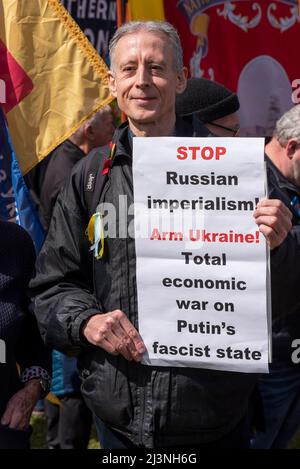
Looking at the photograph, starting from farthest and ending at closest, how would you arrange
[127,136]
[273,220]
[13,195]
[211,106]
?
[211,106], [13,195], [127,136], [273,220]

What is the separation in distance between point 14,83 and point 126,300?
1665mm

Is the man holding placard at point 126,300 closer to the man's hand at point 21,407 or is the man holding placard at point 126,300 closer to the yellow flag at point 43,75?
the man's hand at point 21,407

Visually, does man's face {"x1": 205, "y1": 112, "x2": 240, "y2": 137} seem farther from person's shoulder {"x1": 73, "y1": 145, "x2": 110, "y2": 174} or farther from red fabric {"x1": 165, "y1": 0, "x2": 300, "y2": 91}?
person's shoulder {"x1": 73, "y1": 145, "x2": 110, "y2": 174}

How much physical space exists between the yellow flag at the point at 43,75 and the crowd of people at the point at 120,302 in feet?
3.70

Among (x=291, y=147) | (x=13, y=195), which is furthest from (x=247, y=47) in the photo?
(x=13, y=195)

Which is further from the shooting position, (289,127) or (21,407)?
(289,127)

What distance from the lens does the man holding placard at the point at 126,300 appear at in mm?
2691

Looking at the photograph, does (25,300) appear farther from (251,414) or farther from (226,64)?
(226,64)

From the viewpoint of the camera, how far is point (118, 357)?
9.04 ft

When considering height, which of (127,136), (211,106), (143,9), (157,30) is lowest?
(211,106)

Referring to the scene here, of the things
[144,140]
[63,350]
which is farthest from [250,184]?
[63,350]

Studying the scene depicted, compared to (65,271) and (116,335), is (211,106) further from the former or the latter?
(116,335)

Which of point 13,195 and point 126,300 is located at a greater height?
point 126,300
